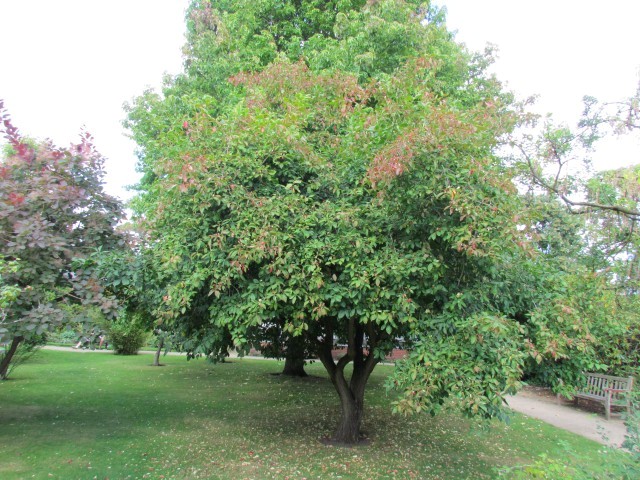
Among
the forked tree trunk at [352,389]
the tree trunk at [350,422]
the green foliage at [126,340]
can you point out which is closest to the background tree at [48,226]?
the forked tree trunk at [352,389]

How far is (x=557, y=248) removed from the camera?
10.8 metres

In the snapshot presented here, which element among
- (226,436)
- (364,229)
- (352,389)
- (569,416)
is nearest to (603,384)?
(569,416)

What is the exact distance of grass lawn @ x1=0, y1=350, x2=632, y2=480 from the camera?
5.46 m

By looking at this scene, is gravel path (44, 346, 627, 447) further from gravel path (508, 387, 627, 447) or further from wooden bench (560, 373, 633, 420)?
wooden bench (560, 373, 633, 420)

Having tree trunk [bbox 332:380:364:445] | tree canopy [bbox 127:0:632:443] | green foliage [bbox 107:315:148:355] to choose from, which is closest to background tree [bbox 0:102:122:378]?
tree canopy [bbox 127:0:632:443]

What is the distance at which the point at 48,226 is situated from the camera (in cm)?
511

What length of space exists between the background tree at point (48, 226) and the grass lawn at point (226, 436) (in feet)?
6.43

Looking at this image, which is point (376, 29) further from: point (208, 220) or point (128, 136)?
point (128, 136)

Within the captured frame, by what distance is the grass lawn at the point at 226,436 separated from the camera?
17.9 ft

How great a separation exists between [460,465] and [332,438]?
188 centimetres

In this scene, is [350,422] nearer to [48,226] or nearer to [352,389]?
[352,389]

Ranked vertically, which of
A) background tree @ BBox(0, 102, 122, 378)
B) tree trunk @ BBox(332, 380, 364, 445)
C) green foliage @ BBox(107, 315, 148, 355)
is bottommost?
green foliage @ BBox(107, 315, 148, 355)

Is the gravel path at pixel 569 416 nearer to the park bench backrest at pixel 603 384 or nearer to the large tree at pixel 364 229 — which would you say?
the park bench backrest at pixel 603 384

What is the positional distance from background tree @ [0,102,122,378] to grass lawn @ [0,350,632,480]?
6.43ft
